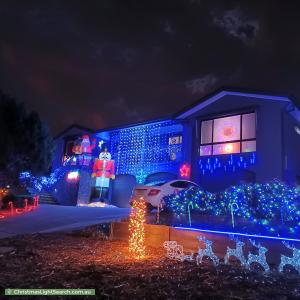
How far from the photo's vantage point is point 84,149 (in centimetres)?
2534

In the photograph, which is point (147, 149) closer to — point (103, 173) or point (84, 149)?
point (103, 173)

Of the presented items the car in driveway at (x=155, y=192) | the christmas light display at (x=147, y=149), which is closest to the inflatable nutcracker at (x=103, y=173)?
the christmas light display at (x=147, y=149)

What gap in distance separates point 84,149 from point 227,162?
11.7m

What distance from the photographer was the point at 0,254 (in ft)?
24.6

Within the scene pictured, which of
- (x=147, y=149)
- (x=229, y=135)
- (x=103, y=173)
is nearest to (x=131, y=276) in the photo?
(x=229, y=135)

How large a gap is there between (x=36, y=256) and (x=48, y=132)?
15.1 metres

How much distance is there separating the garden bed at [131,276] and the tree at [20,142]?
37.6 ft

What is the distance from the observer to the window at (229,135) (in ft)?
58.2

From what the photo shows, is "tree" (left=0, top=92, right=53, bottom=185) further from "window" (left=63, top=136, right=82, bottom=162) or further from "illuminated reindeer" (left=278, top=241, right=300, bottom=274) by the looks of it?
"illuminated reindeer" (left=278, top=241, right=300, bottom=274)

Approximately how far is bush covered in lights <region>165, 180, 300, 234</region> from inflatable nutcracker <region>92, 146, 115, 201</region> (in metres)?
14.6

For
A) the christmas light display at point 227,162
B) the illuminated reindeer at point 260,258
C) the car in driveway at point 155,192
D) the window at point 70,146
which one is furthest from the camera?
the window at point 70,146

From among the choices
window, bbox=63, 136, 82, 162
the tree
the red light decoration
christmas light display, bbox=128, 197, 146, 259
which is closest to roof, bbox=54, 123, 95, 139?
window, bbox=63, 136, 82, 162

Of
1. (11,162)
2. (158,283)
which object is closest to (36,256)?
(158,283)

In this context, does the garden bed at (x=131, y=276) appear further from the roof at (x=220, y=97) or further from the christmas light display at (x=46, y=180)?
the christmas light display at (x=46, y=180)
